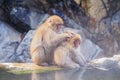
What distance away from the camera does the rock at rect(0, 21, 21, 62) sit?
1231 centimetres

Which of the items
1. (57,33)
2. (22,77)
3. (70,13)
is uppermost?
(70,13)

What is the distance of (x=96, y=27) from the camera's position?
13.0 meters

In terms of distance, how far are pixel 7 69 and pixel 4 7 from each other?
5.66 meters

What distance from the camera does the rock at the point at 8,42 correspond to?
12.3 m

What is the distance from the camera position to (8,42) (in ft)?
41.9

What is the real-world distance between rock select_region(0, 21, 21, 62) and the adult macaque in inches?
159

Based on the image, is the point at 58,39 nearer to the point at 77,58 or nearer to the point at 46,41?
the point at 46,41

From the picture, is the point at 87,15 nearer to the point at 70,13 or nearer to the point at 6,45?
the point at 70,13

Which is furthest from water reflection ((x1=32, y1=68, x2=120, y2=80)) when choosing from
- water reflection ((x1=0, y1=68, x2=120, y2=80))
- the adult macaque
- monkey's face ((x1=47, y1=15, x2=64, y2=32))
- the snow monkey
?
monkey's face ((x1=47, y1=15, x2=64, y2=32))

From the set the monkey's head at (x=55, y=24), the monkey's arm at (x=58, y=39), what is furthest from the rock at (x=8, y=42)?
the monkey's arm at (x=58, y=39)

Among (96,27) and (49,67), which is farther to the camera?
(96,27)

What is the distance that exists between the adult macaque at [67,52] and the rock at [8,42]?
4032 mm

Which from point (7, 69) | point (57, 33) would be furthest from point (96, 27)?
point (7, 69)

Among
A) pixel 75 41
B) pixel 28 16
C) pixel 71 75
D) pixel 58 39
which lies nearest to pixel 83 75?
pixel 71 75
